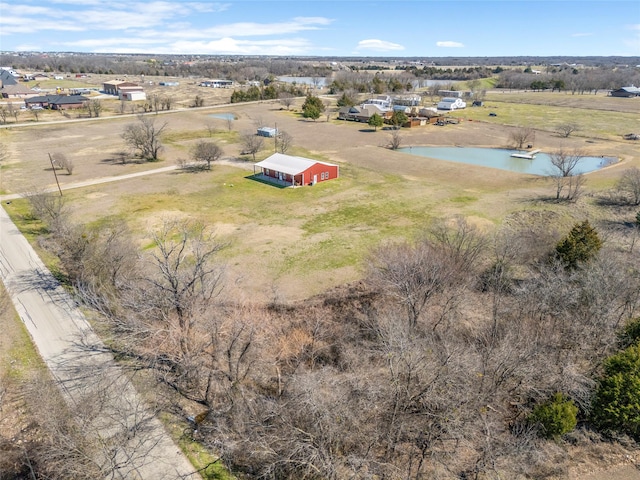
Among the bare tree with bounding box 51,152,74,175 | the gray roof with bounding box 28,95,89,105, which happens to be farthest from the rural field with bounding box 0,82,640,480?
the gray roof with bounding box 28,95,89,105

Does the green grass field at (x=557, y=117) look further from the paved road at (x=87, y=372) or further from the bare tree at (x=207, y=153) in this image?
the paved road at (x=87, y=372)

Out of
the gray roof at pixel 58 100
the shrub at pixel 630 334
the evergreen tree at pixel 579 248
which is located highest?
the gray roof at pixel 58 100

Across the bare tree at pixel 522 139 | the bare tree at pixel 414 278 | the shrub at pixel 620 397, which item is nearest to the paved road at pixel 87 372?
→ the bare tree at pixel 414 278

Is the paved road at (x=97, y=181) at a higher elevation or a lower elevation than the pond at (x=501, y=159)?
lower

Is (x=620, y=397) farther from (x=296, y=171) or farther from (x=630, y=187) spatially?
(x=296, y=171)

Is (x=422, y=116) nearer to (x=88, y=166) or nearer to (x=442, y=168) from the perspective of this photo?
(x=442, y=168)

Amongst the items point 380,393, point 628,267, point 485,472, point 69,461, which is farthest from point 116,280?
point 628,267

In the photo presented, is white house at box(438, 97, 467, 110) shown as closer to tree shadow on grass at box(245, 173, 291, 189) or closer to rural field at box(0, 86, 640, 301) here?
rural field at box(0, 86, 640, 301)
